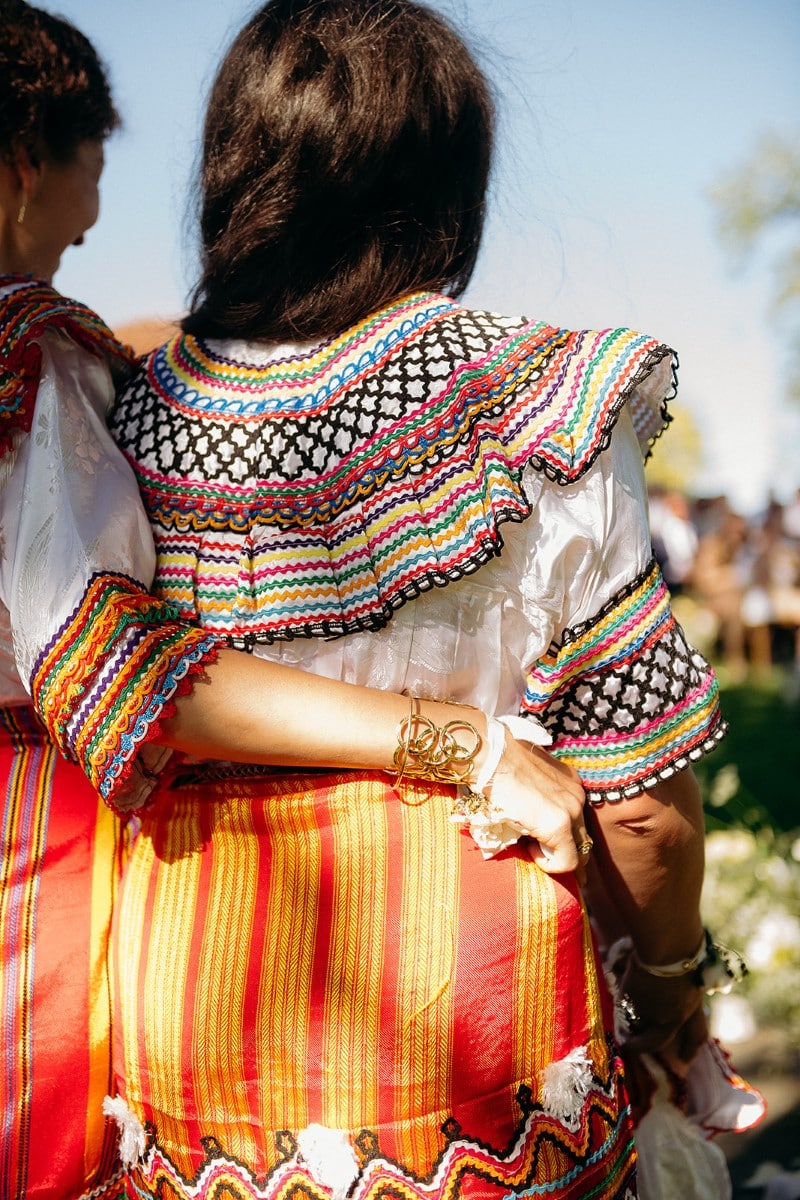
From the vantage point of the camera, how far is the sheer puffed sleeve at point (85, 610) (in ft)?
4.00

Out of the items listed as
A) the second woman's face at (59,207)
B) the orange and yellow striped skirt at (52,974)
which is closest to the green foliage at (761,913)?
the orange and yellow striped skirt at (52,974)

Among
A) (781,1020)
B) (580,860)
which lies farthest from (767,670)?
(580,860)

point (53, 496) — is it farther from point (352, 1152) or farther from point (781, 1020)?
point (781, 1020)

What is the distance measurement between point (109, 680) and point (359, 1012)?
0.47m

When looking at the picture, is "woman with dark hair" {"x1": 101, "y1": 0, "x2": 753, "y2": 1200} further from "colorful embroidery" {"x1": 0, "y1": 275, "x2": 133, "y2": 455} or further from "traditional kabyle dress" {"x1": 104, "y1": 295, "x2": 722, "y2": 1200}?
"colorful embroidery" {"x1": 0, "y1": 275, "x2": 133, "y2": 455}

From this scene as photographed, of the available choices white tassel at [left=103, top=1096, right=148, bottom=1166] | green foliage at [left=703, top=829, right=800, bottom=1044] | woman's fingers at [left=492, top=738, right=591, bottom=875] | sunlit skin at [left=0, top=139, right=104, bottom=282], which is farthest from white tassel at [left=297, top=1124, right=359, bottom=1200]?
green foliage at [left=703, top=829, right=800, bottom=1044]

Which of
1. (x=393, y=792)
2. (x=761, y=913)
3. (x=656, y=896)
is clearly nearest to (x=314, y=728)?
(x=393, y=792)

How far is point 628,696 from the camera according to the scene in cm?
136

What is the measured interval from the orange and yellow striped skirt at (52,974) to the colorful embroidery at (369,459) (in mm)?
317

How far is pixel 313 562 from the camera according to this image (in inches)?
51.9

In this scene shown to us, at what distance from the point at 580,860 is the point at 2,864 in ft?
2.36

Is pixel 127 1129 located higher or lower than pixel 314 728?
lower

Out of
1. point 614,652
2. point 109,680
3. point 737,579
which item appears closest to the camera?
point 109,680

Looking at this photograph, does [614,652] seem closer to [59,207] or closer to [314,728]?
[314,728]
